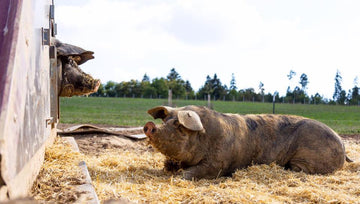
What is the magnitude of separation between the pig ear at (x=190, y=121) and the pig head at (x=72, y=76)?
2555 millimetres

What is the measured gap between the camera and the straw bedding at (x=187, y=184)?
3.78 m

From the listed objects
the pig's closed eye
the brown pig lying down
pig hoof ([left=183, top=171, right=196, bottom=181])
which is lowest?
pig hoof ([left=183, top=171, right=196, bottom=181])

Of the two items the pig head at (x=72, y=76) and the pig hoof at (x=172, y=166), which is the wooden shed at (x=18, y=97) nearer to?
the pig hoof at (x=172, y=166)

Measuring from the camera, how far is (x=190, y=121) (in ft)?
17.1

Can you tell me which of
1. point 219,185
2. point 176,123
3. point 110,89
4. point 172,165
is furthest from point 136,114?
point 110,89

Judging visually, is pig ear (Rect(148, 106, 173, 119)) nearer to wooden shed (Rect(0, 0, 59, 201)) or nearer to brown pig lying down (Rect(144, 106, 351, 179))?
brown pig lying down (Rect(144, 106, 351, 179))

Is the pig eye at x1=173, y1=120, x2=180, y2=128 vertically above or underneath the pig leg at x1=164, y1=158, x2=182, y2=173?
above

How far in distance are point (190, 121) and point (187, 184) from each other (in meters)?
0.95

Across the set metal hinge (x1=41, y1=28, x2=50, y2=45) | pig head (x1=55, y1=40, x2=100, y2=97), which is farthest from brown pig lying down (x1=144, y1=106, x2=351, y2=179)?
pig head (x1=55, y1=40, x2=100, y2=97)

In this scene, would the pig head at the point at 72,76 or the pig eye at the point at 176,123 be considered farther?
the pig head at the point at 72,76

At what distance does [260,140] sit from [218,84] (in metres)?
87.0

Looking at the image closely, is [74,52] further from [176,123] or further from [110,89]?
[110,89]

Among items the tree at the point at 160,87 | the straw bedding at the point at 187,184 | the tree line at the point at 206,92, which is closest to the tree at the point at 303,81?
the tree line at the point at 206,92

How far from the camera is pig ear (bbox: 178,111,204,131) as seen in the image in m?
5.17
